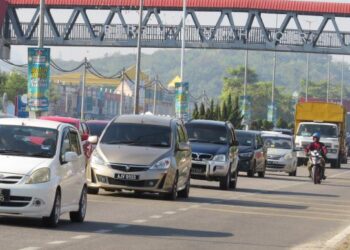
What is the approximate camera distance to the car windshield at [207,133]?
3494cm

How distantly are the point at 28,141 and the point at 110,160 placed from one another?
25.6 feet

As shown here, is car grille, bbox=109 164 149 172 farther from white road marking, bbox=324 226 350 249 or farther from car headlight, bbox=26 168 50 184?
car headlight, bbox=26 168 50 184

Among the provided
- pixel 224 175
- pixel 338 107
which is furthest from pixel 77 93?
pixel 224 175

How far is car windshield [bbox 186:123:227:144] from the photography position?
34.9 meters

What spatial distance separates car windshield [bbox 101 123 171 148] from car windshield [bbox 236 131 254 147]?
1813cm

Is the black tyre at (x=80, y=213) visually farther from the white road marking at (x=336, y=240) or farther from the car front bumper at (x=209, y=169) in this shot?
the car front bumper at (x=209, y=169)

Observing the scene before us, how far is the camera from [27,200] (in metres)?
Answer: 17.9

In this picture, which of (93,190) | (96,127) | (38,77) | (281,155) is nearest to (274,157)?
(281,155)

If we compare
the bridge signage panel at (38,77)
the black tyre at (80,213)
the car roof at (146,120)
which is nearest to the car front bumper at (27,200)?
the black tyre at (80,213)

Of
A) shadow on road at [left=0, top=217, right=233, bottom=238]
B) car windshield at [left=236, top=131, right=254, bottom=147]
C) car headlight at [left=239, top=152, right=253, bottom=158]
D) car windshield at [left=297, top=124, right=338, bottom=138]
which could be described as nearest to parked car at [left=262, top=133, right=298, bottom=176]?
car windshield at [left=236, top=131, right=254, bottom=147]

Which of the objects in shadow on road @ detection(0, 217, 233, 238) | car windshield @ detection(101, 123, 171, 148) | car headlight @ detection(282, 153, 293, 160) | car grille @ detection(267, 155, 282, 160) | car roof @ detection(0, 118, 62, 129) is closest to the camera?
shadow on road @ detection(0, 217, 233, 238)

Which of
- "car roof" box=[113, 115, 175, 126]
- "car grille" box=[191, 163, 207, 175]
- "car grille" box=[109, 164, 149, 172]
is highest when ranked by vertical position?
"car roof" box=[113, 115, 175, 126]

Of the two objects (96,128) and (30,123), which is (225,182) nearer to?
(96,128)

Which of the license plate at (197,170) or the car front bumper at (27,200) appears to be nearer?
the car front bumper at (27,200)
